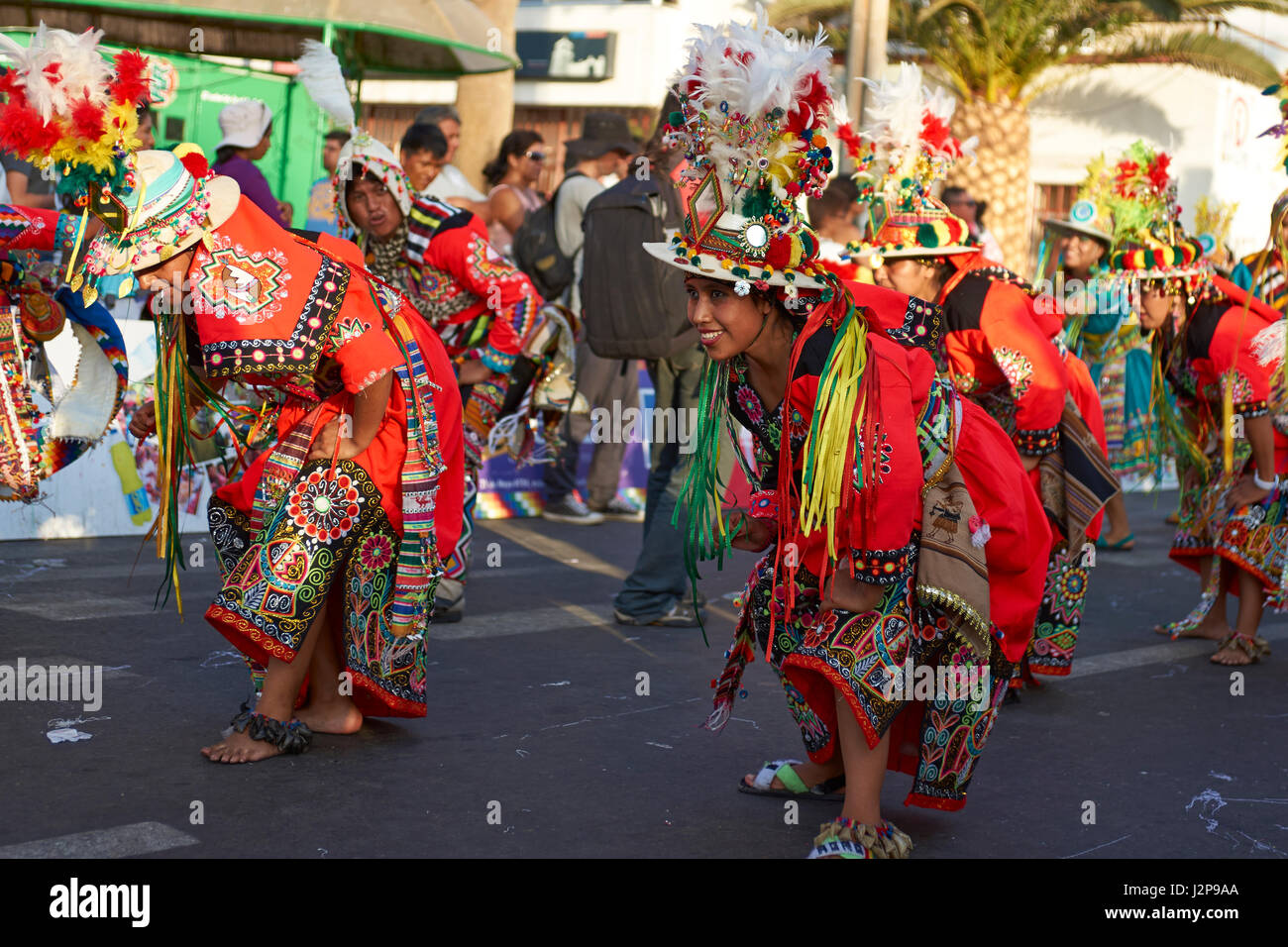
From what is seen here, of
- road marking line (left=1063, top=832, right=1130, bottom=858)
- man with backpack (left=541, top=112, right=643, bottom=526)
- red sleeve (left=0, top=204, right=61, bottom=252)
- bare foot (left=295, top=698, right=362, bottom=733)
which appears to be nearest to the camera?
road marking line (left=1063, top=832, right=1130, bottom=858)

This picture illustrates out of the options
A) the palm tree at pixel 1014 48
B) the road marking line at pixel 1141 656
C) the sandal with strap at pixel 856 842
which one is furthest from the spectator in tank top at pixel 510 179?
the palm tree at pixel 1014 48

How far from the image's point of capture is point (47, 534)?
313 inches

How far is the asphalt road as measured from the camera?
159 inches

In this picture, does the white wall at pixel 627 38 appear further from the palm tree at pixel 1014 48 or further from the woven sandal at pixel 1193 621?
the woven sandal at pixel 1193 621

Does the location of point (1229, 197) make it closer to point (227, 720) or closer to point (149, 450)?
point (149, 450)

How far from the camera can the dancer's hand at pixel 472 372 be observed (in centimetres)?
640

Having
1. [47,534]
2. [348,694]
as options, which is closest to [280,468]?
[348,694]

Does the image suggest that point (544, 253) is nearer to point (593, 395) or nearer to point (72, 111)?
point (593, 395)

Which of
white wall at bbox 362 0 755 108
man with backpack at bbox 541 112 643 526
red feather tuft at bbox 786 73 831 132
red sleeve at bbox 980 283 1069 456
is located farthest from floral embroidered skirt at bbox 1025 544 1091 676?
white wall at bbox 362 0 755 108

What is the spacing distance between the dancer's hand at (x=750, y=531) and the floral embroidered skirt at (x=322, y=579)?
1.16 metres

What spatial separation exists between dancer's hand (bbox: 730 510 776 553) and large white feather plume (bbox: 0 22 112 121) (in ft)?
6.44

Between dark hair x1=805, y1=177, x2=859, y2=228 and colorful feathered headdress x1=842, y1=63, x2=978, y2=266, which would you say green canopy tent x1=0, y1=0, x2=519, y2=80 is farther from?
colorful feathered headdress x1=842, y1=63, x2=978, y2=266

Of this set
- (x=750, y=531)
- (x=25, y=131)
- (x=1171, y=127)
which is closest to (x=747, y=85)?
(x=750, y=531)

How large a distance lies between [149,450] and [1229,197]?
1743cm
